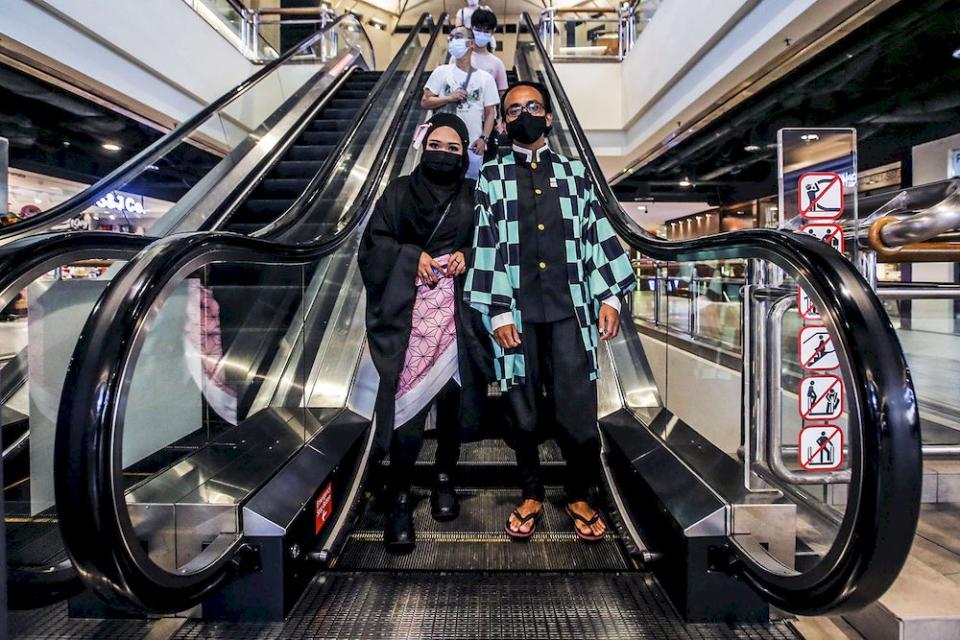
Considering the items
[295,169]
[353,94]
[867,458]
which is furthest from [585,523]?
[353,94]

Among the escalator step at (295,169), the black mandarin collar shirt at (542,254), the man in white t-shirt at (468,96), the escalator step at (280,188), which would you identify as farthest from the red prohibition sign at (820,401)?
the escalator step at (295,169)

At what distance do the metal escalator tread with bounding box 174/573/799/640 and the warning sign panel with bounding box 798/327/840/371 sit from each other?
0.83 meters

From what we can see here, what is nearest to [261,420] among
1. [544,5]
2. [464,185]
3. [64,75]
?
[464,185]

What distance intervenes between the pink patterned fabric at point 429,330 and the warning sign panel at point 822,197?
1294mm

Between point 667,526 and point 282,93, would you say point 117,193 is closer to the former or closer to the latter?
point 667,526

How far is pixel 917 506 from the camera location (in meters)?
1.11

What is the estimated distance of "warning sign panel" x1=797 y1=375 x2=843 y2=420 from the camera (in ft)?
6.15

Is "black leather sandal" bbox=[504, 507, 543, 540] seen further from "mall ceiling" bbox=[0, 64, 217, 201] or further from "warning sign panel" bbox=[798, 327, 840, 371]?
"mall ceiling" bbox=[0, 64, 217, 201]

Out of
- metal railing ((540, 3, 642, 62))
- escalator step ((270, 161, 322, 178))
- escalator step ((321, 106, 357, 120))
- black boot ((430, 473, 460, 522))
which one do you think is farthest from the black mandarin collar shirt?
metal railing ((540, 3, 642, 62))

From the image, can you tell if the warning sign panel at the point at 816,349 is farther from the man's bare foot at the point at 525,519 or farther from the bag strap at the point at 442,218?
the bag strap at the point at 442,218

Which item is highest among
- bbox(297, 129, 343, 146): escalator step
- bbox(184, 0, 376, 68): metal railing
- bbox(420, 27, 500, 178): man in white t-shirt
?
bbox(184, 0, 376, 68): metal railing

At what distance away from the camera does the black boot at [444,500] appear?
8.01 feet

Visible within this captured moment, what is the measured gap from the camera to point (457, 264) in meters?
2.21

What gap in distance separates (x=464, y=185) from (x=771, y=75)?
20.2 feet
